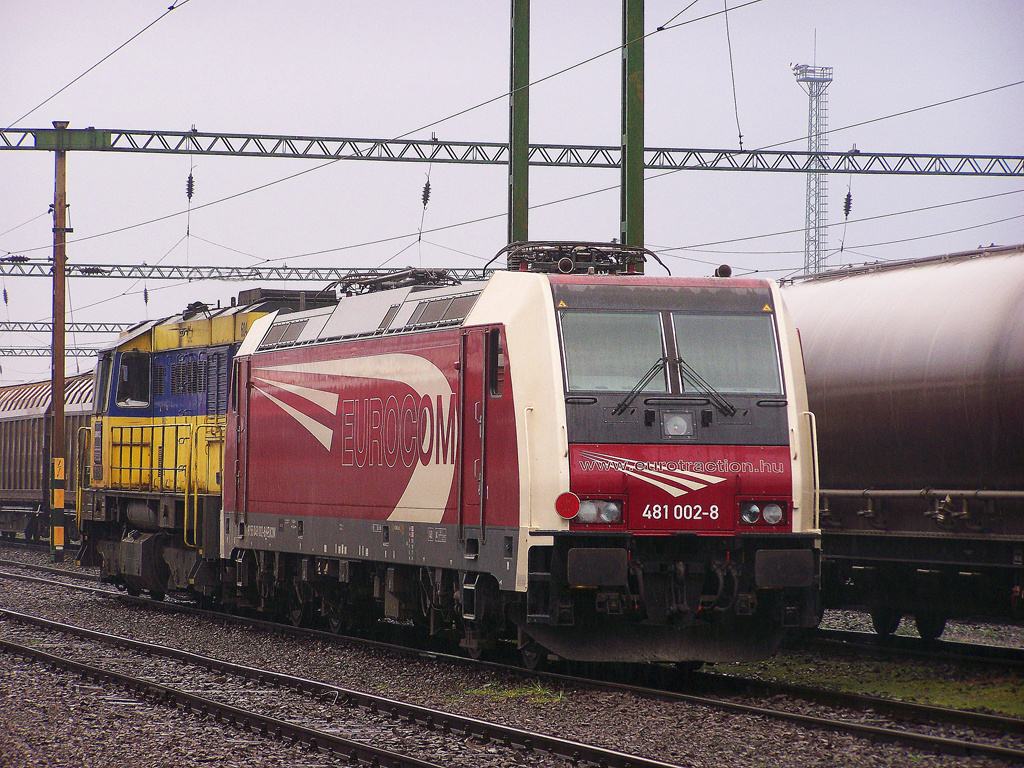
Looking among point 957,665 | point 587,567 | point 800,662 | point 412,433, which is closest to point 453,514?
point 412,433

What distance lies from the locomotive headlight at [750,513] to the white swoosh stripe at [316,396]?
5.44 m

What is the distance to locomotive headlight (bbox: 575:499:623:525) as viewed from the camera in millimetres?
11219

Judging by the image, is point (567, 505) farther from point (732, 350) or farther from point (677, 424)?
point (732, 350)

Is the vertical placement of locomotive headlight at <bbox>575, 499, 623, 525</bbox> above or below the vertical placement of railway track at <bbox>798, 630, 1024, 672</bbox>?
above

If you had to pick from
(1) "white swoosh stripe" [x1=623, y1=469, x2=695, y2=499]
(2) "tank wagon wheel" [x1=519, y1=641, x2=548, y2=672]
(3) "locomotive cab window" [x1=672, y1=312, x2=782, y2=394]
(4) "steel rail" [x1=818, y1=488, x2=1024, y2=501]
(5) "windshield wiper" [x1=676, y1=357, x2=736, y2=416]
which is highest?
(3) "locomotive cab window" [x1=672, y1=312, x2=782, y2=394]

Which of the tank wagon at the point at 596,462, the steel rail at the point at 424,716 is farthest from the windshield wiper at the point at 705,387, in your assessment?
the steel rail at the point at 424,716

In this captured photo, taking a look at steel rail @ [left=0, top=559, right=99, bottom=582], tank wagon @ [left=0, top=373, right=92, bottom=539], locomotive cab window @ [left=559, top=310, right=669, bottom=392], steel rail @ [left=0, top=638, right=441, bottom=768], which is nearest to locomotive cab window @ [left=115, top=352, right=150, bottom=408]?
steel rail @ [left=0, top=559, right=99, bottom=582]

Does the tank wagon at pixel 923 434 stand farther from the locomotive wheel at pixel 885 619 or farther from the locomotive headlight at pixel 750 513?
the locomotive headlight at pixel 750 513

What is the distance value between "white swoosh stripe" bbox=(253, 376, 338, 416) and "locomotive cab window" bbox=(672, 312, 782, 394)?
15.9 ft

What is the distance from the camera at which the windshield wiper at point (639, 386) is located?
450 inches

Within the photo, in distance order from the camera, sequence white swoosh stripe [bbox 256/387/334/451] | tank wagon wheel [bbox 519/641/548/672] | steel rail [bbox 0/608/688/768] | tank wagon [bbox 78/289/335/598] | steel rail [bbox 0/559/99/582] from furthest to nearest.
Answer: steel rail [bbox 0/559/99/582] < tank wagon [bbox 78/289/335/598] < white swoosh stripe [bbox 256/387/334/451] < tank wagon wheel [bbox 519/641/548/672] < steel rail [bbox 0/608/688/768]

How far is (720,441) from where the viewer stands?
11.6 meters

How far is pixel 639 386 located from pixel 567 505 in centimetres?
126

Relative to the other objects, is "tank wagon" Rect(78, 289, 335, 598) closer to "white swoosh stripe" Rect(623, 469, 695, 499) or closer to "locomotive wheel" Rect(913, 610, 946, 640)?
"white swoosh stripe" Rect(623, 469, 695, 499)
